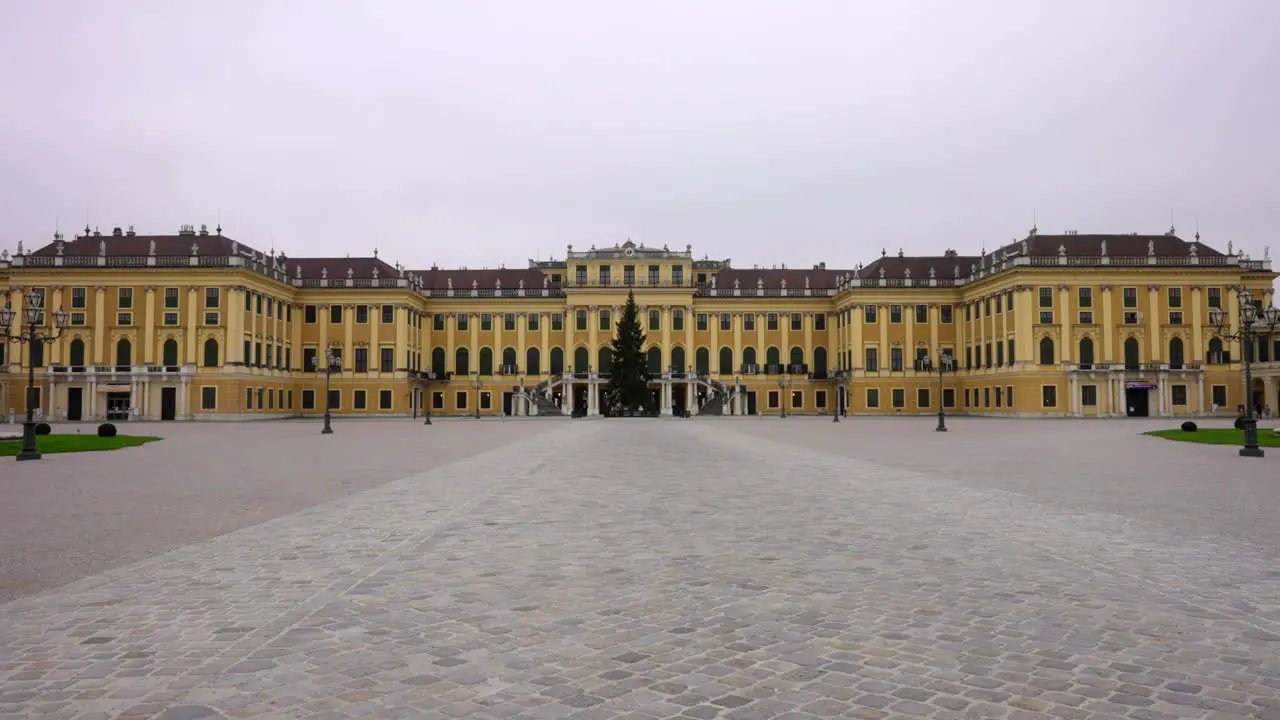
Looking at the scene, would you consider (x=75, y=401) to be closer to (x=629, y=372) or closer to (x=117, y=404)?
(x=117, y=404)

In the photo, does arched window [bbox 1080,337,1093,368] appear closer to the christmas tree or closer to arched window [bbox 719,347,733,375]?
arched window [bbox 719,347,733,375]

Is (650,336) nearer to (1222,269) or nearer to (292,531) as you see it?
(1222,269)

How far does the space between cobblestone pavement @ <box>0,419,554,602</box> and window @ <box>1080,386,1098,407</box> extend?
5651 cm

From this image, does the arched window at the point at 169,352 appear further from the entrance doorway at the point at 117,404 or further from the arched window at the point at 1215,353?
the arched window at the point at 1215,353

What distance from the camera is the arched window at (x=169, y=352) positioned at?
6931 cm

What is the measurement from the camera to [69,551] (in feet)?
30.4

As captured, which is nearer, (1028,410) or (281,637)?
(281,637)

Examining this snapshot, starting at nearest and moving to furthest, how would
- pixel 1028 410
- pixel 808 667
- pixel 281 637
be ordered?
pixel 808 667 → pixel 281 637 → pixel 1028 410

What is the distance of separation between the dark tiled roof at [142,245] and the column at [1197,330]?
245ft

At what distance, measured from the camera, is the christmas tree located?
79375 millimetres

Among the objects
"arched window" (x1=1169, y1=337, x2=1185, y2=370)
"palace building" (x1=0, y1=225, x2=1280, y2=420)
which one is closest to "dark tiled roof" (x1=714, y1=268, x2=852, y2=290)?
"palace building" (x1=0, y1=225, x2=1280, y2=420)

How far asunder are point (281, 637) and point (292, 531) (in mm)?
5013

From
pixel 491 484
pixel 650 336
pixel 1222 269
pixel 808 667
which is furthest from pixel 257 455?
pixel 1222 269

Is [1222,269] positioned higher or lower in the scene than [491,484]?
higher
